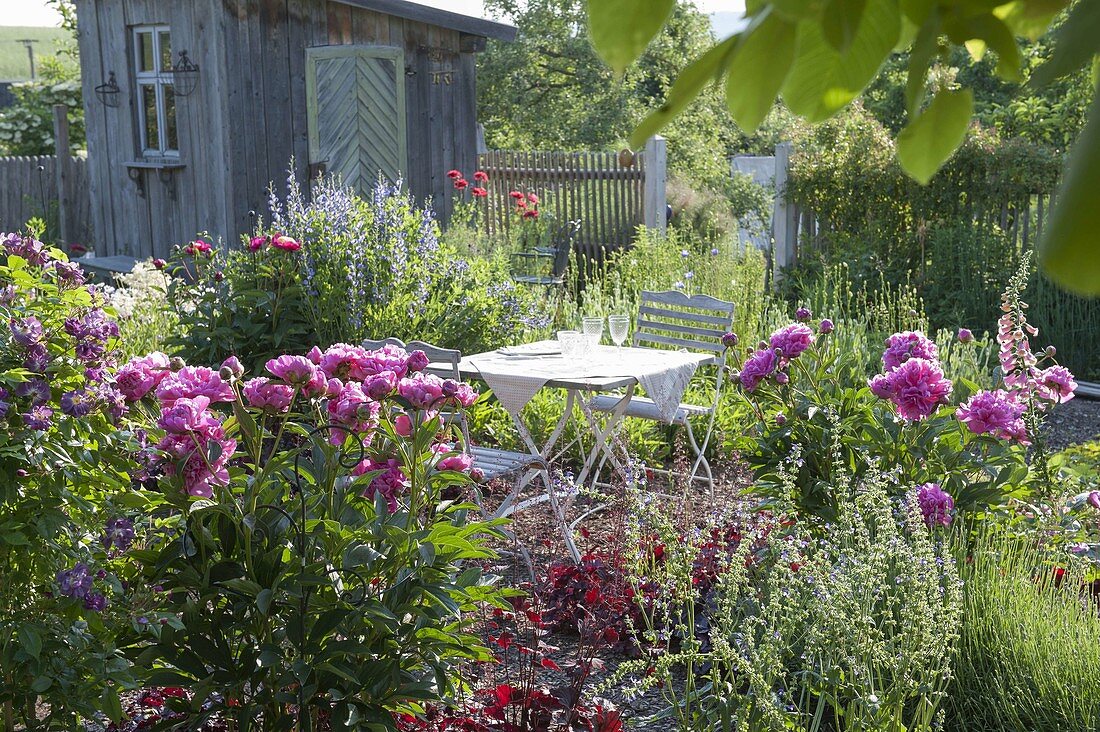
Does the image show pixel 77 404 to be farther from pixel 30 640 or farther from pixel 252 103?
pixel 252 103

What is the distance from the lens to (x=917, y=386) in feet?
12.3

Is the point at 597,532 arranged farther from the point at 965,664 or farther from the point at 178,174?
the point at 178,174

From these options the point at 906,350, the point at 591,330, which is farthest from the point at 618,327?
the point at 906,350

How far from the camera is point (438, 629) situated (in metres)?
2.71

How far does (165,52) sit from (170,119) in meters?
0.61

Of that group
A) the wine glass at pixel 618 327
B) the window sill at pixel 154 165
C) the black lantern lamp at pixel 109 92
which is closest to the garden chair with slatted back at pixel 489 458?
the wine glass at pixel 618 327

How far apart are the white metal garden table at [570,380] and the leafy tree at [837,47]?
3890 mm

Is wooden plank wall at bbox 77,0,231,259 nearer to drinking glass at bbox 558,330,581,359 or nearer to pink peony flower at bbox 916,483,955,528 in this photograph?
drinking glass at bbox 558,330,581,359

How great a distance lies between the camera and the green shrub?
2.90 m

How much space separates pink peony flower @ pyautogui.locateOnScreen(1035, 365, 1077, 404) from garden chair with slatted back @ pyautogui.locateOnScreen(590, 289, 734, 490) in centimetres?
168

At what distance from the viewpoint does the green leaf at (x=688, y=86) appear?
2.18 feet

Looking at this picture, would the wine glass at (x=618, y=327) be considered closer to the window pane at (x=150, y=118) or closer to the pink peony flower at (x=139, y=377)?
the pink peony flower at (x=139, y=377)

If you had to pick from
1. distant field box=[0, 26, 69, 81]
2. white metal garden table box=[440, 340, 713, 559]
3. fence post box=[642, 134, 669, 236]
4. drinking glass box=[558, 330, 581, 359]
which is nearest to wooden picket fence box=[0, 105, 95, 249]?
fence post box=[642, 134, 669, 236]

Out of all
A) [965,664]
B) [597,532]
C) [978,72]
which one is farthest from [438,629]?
[978,72]
